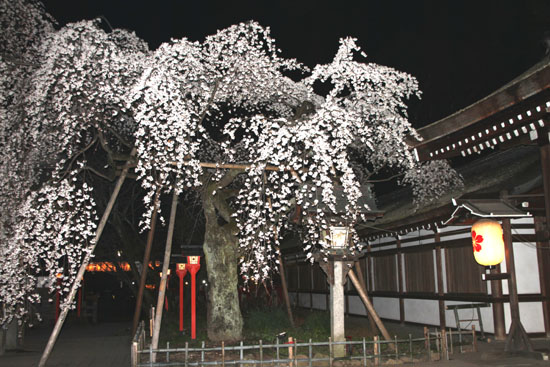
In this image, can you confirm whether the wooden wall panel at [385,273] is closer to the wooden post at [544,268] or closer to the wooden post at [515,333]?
the wooden post at [544,268]

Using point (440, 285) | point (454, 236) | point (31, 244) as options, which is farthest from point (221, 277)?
point (454, 236)

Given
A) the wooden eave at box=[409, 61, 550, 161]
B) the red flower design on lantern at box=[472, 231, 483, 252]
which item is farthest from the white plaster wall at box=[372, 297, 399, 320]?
the wooden eave at box=[409, 61, 550, 161]

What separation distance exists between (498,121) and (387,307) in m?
9.28

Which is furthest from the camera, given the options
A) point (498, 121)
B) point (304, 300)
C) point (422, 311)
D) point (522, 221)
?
point (304, 300)

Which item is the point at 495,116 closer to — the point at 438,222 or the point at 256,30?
the point at 438,222

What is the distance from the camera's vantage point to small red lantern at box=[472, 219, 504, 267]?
8820 millimetres

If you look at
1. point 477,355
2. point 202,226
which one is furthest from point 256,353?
point 202,226

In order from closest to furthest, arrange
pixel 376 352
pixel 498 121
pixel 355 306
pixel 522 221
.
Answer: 1. pixel 498 121
2. pixel 376 352
3. pixel 522 221
4. pixel 355 306

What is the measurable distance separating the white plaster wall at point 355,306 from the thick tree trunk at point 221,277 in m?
6.15

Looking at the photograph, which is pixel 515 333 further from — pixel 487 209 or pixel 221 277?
pixel 221 277

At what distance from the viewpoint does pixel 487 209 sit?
8625 mm

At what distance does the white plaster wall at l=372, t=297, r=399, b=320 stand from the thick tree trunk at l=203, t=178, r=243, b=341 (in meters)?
5.17

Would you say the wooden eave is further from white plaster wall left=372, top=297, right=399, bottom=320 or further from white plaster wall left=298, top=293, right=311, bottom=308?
white plaster wall left=298, top=293, right=311, bottom=308

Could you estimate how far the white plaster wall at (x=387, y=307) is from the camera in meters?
14.7
